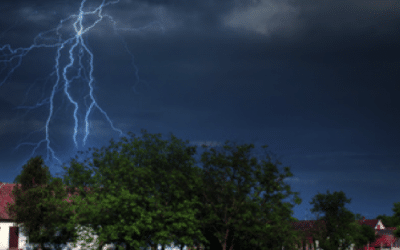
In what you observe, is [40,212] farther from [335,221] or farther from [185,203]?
[335,221]

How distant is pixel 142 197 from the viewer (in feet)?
106

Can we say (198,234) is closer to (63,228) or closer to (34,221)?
(63,228)

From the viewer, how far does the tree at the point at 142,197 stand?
30.8 m

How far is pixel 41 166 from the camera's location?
39250 mm

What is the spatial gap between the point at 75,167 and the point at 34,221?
18.3 feet

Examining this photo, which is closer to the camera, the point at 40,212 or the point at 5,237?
the point at 40,212

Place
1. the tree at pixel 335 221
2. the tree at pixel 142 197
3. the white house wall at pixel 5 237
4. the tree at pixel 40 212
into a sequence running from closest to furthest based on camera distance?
the tree at pixel 142 197, the tree at pixel 40 212, the white house wall at pixel 5 237, the tree at pixel 335 221

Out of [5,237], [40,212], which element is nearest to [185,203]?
[40,212]

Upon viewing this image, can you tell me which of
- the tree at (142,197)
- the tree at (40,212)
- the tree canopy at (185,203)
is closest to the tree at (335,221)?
the tree canopy at (185,203)

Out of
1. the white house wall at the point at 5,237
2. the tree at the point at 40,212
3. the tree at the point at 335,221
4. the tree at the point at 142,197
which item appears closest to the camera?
the tree at the point at 142,197

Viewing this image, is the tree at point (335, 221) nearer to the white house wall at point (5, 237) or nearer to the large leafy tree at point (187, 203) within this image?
the large leafy tree at point (187, 203)

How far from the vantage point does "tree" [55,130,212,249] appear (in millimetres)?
30812

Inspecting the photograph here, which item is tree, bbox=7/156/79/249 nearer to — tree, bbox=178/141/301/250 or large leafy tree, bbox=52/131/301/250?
large leafy tree, bbox=52/131/301/250

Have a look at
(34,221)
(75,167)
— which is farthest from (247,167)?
(34,221)
